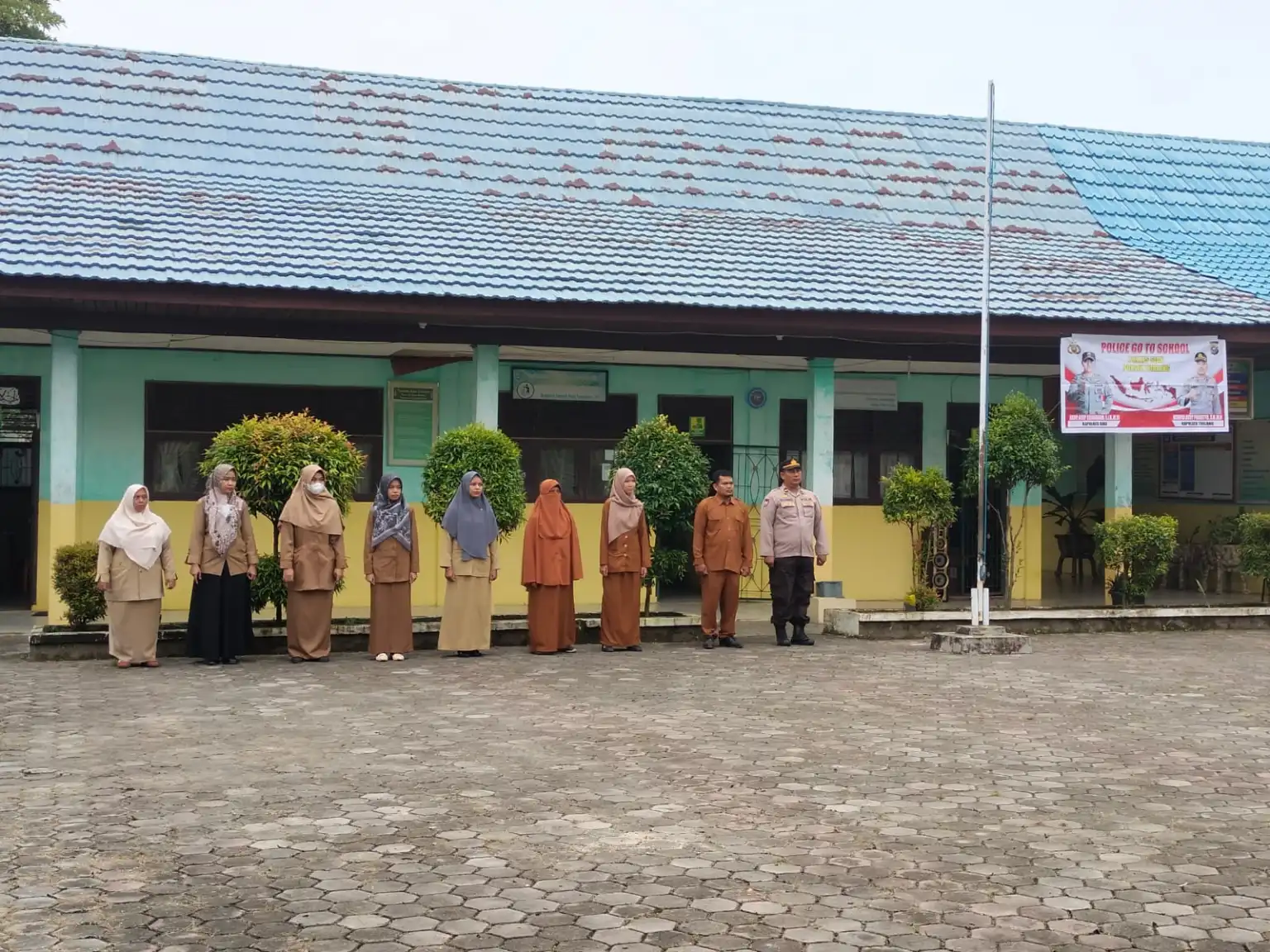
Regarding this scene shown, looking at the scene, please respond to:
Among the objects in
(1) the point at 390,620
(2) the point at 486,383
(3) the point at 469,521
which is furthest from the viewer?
(2) the point at 486,383

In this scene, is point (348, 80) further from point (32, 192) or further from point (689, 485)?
point (689, 485)

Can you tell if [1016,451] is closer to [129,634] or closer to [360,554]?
[360,554]

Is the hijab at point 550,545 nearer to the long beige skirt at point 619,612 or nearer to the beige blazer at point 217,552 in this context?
the long beige skirt at point 619,612

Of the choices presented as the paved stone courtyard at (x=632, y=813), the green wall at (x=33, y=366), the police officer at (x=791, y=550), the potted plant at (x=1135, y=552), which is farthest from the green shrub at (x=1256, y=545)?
the green wall at (x=33, y=366)

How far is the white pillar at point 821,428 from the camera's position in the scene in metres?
16.0

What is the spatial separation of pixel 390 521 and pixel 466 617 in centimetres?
102

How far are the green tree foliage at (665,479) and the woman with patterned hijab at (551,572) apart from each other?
3.06 ft

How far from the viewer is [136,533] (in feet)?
41.7

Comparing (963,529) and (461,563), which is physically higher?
(963,529)

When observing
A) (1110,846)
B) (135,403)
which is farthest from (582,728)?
(135,403)

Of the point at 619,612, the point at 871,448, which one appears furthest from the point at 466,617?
the point at 871,448

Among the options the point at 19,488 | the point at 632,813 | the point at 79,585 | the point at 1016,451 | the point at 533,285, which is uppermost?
the point at 533,285

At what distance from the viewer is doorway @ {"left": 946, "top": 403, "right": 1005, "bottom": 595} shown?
1833 centimetres

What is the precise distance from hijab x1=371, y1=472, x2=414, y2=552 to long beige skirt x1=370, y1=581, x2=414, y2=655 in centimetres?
35
